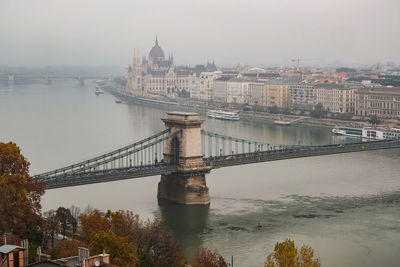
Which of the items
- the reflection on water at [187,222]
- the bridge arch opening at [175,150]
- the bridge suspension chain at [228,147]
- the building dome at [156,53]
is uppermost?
the building dome at [156,53]

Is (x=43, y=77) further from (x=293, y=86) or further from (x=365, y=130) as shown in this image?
(x=365, y=130)

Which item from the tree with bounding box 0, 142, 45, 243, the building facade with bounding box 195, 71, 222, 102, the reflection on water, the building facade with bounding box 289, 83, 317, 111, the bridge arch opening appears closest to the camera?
the tree with bounding box 0, 142, 45, 243

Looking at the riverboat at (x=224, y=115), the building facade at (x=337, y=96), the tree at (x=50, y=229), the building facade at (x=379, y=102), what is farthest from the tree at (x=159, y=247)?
the building facade at (x=337, y=96)

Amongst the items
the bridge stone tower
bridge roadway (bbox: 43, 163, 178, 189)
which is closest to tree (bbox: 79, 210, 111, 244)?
bridge roadway (bbox: 43, 163, 178, 189)

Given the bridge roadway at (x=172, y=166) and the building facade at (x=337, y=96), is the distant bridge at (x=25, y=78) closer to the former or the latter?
the building facade at (x=337, y=96)

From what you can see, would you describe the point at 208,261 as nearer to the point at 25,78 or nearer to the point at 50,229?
the point at 50,229

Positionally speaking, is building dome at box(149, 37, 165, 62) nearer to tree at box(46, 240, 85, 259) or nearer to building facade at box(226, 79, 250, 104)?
building facade at box(226, 79, 250, 104)

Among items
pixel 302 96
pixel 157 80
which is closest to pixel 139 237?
pixel 302 96

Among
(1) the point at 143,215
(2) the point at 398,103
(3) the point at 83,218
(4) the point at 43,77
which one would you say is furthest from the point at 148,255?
(4) the point at 43,77
